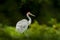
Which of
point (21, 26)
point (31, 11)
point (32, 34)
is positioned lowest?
point (21, 26)

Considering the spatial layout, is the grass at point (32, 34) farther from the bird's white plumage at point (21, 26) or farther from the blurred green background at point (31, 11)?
the blurred green background at point (31, 11)

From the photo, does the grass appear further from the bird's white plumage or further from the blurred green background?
the blurred green background

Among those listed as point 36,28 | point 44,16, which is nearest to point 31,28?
point 36,28

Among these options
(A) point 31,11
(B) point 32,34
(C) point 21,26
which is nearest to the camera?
(C) point 21,26

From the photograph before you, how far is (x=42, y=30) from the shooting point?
38.6 feet

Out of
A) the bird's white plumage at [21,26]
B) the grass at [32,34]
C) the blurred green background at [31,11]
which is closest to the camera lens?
the bird's white plumage at [21,26]

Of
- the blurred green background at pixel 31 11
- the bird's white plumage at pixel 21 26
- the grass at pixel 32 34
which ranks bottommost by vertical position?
the bird's white plumage at pixel 21 26

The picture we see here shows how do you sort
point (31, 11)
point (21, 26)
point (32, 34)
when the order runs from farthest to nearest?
point (31, 11)
point (32, 34)
point (21, 26)

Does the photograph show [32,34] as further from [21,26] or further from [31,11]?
[31,11]

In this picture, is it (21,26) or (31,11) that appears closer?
(21,26)

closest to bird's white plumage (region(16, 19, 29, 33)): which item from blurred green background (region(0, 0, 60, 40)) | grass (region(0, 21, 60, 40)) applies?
grass (region(0, 21, 60, 40))

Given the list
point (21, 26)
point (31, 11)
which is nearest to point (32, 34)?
point (21, 26)

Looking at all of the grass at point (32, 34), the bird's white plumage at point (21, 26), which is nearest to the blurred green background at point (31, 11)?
the grass at point (32, 34)

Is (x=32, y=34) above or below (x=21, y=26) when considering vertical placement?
above
